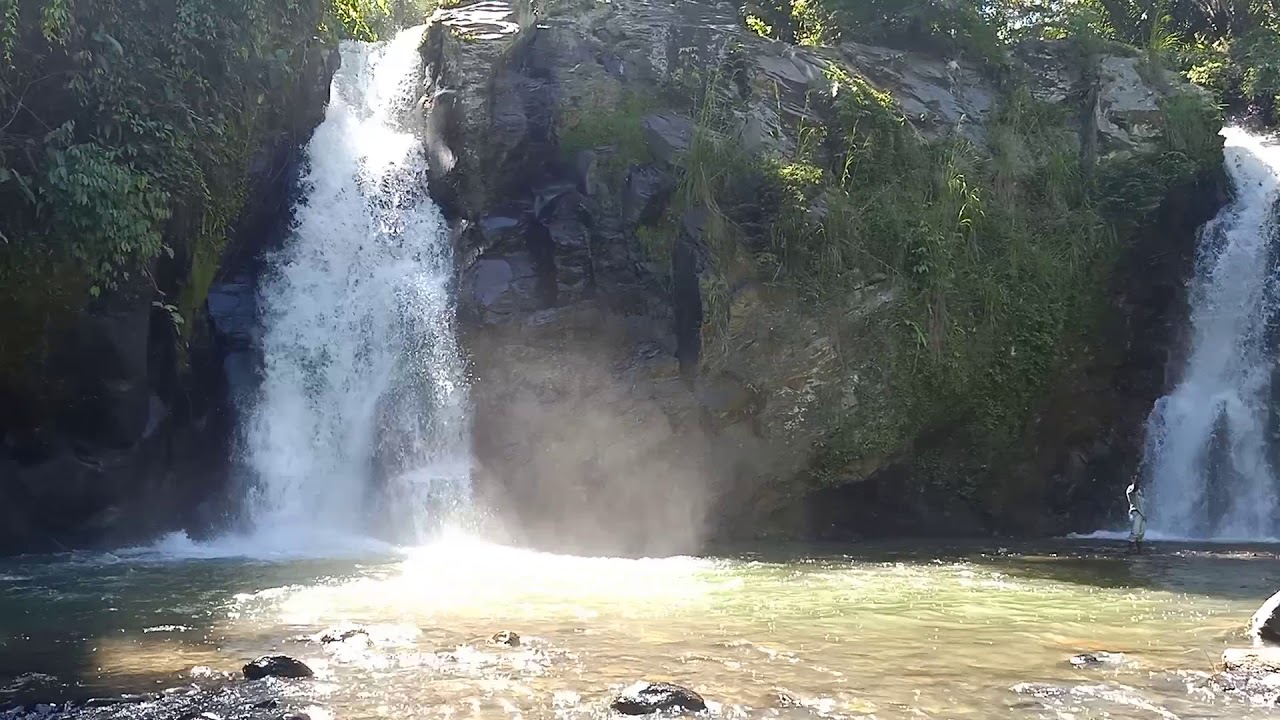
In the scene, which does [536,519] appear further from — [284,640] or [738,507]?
[284,640]

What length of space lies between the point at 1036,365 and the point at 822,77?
6631mm

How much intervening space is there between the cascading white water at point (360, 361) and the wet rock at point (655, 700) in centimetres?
1155

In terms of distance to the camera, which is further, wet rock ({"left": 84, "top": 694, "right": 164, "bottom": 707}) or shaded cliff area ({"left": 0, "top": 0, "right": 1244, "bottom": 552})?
shaded cliff area ({"left": 0, "top": 0, "right": 1244, "bottom": 552})

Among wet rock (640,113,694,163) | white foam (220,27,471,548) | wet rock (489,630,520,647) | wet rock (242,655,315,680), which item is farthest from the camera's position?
wet rock (640,113,694,163)

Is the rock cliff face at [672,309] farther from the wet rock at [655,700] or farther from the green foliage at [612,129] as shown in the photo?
Answer: the wet rock at [655,700]

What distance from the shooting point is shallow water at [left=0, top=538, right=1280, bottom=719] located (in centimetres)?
783

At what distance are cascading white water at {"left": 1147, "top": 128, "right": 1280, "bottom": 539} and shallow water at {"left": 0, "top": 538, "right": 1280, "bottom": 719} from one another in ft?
15.3

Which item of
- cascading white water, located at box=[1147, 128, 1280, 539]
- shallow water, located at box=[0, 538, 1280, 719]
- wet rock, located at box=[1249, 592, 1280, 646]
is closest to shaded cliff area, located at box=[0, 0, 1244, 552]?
cascading white water, located at box=[1147, 128, 1280, 539]

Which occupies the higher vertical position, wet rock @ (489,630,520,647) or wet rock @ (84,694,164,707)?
wet rock @ (489,630,520,647)

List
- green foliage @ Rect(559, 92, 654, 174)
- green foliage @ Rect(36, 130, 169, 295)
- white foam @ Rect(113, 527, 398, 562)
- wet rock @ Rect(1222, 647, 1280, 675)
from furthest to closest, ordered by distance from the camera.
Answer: green foliage @ Rect(559, 92, 654, 174)
white foam @ Rect(113, 527, 398, 562)
green foliage @ Rect(36, 130, 169, 295)
wet rock @ Rect(1222, 647, 1280, 675)

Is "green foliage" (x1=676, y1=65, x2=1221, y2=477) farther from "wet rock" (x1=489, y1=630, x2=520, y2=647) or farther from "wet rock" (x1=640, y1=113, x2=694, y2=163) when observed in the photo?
"wet rock" (x1=489, y1=630, x2=520, y2=647)

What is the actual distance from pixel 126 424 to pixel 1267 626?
1555cm

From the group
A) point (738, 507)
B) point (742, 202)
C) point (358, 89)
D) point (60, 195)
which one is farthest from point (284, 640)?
point (358, 89)

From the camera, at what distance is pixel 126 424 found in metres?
17.8
